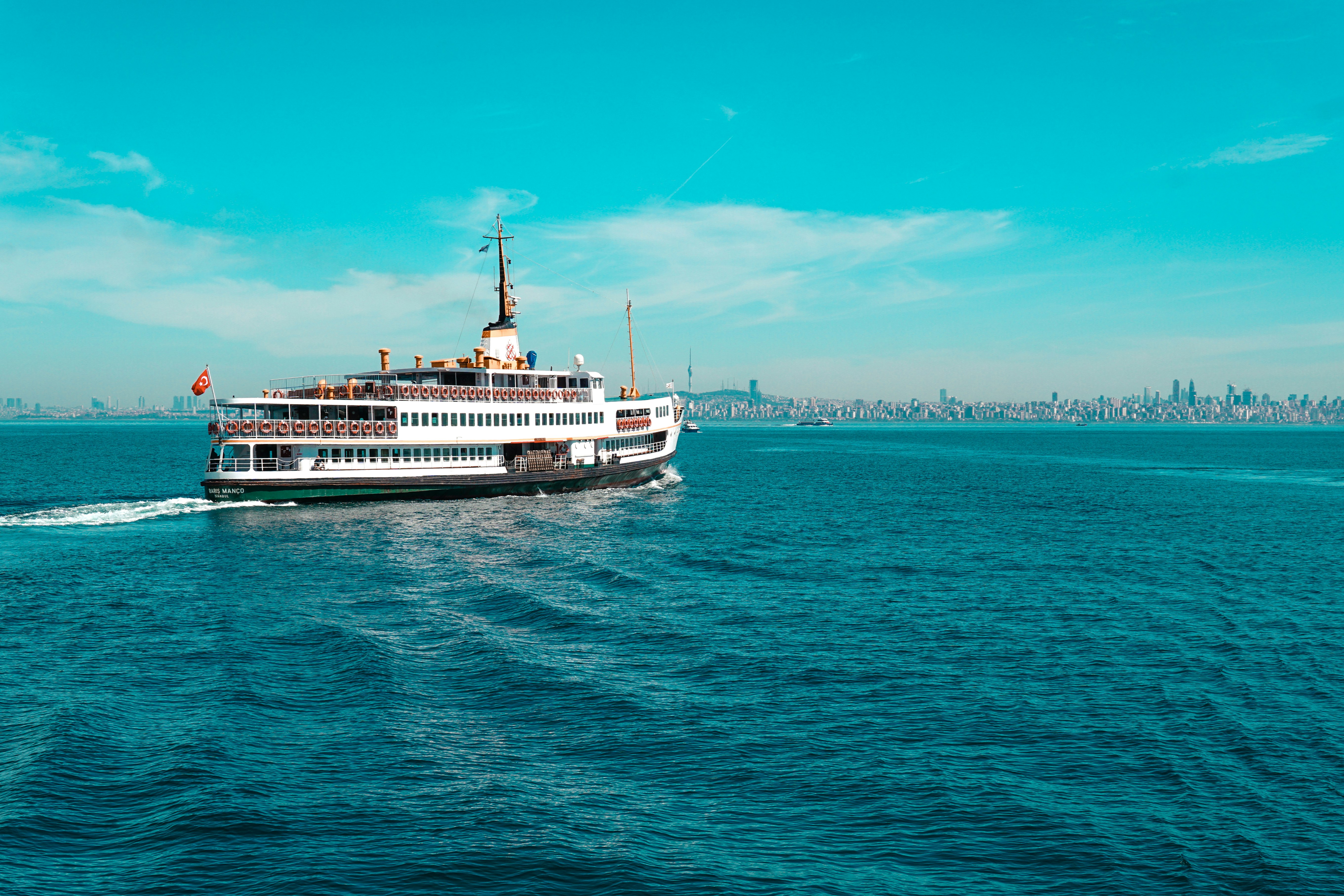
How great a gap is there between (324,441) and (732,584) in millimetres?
33019

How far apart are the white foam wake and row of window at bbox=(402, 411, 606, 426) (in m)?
11.1

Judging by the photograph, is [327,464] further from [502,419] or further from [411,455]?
[502,419]

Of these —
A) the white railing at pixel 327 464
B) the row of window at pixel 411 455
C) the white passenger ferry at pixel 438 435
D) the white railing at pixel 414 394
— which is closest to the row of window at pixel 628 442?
the white passenger ferry at pixel 438 435

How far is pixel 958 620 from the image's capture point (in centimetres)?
2803

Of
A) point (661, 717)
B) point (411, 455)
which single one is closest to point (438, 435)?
point (411, 455)

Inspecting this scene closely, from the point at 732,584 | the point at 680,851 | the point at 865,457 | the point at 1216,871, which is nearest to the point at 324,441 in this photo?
the point at 732,584

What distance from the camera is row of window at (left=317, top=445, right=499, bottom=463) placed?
55062 millimetres

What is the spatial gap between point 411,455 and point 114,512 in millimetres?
18399

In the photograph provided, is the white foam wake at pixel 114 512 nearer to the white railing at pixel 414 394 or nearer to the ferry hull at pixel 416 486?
the ferry hull at pixel 416 486

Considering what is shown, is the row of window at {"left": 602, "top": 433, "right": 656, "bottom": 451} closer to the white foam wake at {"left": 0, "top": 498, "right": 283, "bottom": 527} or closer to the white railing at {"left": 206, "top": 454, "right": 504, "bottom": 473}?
the white railing at {"left": 206, "top": 454, "right": 504, "bottom": 473}

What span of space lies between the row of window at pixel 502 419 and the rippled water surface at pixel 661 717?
15.8m

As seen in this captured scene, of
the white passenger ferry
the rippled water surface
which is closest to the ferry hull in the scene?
A: the white passenger ferry

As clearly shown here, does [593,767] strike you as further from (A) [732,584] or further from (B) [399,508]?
(B) [399,508]

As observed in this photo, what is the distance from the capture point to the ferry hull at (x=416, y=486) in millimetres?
51656
